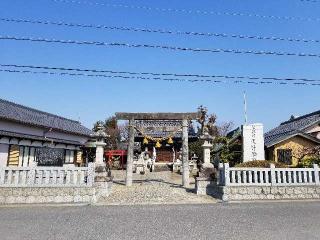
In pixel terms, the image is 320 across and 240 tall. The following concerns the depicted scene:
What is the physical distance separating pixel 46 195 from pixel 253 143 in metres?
12.7

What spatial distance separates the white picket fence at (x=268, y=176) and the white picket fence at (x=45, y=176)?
6.02 meters

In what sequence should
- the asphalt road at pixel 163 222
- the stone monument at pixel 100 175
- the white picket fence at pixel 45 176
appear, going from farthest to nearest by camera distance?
the stone monument at pixel 100 175 < the white picket fence at pixel 45 176 < the asphalt road at pixel 163 222

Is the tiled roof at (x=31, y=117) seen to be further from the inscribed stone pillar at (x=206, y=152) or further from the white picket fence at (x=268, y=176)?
the white picket fence at (x=268, y=176)

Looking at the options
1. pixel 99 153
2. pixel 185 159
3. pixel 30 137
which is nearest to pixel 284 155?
pixel 185 159

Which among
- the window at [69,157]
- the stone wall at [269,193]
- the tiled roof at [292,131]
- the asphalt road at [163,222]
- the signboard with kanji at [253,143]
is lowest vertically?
the asphalt road at [163,222]

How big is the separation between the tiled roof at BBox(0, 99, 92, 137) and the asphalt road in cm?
1126

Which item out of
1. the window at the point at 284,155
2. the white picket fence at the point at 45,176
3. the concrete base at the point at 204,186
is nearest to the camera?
the white picket fence at the point at 45,176

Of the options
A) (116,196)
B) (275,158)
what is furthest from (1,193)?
(275,158)

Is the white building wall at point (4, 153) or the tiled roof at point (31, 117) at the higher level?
the tiled roof at point (31, 117)

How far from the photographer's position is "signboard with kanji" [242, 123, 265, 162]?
61.0 ft

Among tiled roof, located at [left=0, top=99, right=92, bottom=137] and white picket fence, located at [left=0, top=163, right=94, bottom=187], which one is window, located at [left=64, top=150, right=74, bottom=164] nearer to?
tiled roof, located at [left=0, top=99, right=92, bottom=137]

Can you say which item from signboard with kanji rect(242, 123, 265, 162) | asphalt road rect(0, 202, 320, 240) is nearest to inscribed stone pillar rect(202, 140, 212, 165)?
signboard with kanji rect(242, 123, 265, 162)

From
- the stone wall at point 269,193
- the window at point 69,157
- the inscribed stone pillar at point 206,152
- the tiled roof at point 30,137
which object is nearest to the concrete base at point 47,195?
the stone wall at point 269,193

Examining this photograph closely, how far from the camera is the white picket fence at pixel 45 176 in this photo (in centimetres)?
1180
